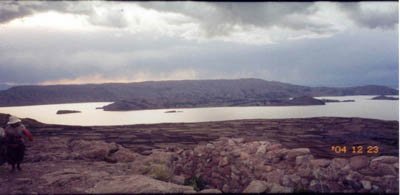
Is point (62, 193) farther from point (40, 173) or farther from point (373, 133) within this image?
point (373, 133)

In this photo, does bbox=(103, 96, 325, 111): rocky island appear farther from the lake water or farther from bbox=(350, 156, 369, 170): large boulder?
bbox=(350, 156, 369, 170): large boulder

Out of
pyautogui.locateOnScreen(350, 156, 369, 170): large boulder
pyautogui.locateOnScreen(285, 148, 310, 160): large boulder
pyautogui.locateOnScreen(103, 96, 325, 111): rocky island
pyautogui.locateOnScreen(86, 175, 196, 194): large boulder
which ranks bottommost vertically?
pyautogui.locateOnScreen(86, 175, 196, 194): large boulder

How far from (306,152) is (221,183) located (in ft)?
11.0

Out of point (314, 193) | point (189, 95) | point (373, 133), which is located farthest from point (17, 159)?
point (189, 95)

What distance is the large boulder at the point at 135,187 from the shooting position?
11828 millimetres

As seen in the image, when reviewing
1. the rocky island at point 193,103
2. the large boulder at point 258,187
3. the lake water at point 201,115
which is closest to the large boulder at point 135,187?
the large boulder at point 258,187

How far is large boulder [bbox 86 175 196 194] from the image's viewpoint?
1183cm

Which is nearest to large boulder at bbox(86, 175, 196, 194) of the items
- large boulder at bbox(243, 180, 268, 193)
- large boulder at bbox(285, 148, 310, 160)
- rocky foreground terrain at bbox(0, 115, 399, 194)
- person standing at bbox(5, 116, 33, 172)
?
rocky foreground terrain at bbox(0, 115, 399, 194)

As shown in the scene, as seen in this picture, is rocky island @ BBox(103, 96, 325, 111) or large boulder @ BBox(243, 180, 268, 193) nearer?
large boulder @ BBox(243, 180, 268, 193)

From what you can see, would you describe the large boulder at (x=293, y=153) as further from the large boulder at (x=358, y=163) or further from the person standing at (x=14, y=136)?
the person standing at (x=14, y=136)

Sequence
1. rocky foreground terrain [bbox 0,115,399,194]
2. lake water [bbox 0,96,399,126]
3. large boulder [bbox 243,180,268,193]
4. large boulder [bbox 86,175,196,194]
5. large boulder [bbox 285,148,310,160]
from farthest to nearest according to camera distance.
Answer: lake water [bbox 0,96,399,126] < large boulder [bbox 285,148,310,160] < rocky foreground terrain [bbox 0,115,399,194] < large boulder [bbox 243,180,268,193] < large boulder [bbox 86,175,196,194]

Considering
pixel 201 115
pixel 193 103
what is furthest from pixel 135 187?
pixel 193 103

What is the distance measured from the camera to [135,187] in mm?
11953

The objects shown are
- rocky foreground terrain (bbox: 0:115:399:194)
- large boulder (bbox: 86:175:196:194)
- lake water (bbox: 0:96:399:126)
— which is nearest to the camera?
large boulder (bbox: 86:175:196:194)
